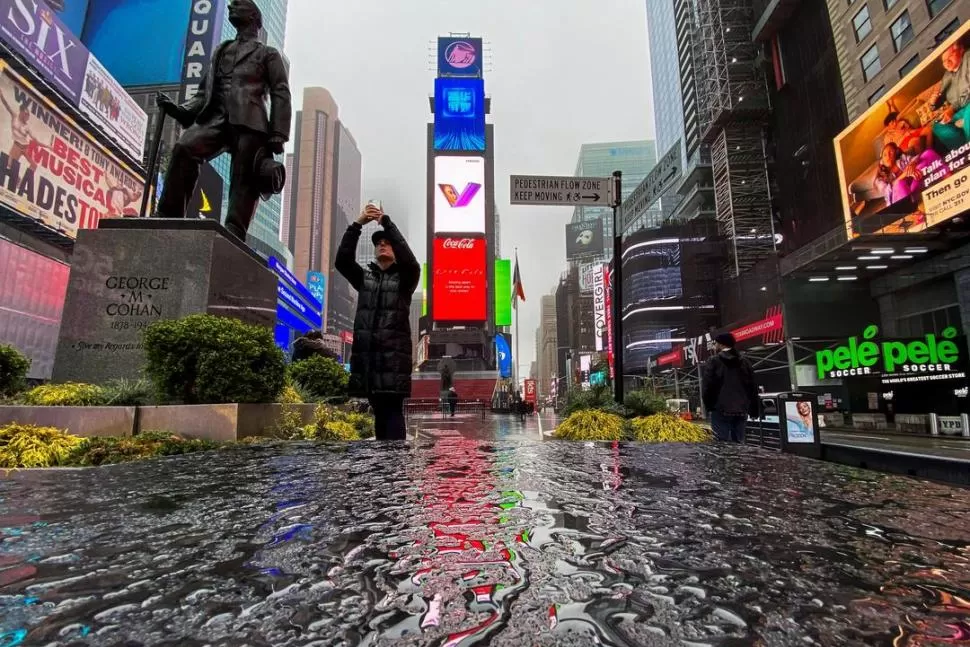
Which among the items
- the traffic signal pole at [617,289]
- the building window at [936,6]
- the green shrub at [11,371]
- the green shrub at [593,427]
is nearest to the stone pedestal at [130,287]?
the green shrub at [11,371]

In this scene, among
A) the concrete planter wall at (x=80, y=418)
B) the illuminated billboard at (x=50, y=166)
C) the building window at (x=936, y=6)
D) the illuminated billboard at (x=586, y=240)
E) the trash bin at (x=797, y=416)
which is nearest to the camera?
the concrete planter wall at (x=80, y=418)

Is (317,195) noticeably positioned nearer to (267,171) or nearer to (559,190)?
(267,171)

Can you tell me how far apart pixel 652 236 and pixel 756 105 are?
23.1m

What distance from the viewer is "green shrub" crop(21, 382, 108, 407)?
445 cm

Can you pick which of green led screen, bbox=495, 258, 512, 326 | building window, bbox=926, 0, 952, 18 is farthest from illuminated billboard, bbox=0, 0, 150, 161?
green led screen, bbox=495, 258, 512, 326

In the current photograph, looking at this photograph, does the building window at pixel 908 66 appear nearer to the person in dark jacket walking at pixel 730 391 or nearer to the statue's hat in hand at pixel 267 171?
the person in dark jacket walking at pixel 730 391

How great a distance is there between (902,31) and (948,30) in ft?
11.9

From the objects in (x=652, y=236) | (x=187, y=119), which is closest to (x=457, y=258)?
(x=652, y=236)

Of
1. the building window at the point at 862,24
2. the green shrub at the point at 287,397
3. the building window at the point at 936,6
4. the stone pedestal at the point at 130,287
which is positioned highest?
the building window at the point at 862,24

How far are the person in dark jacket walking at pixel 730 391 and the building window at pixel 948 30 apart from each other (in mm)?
23595

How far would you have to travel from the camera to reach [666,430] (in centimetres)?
662

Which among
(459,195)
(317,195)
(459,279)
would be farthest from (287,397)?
(317,195)

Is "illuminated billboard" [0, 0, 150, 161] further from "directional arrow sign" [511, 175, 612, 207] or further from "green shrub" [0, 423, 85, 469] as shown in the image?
"green shrub" [0, 423, 85, 469]

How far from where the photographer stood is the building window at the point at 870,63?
25031mm
